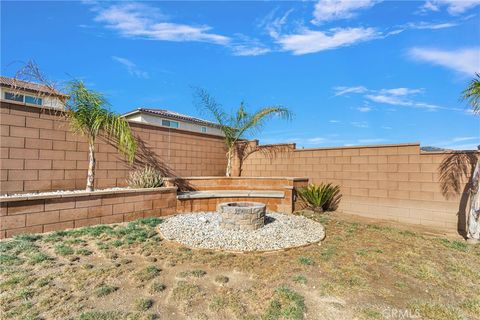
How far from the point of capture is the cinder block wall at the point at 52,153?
561 centimetres

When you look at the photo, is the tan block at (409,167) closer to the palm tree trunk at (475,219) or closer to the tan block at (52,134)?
the palm tree trunk at (475,219)

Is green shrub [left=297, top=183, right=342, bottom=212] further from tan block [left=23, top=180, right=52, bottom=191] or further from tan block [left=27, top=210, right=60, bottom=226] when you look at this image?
tan block [left=23, top=180, right=52, bottom=191]

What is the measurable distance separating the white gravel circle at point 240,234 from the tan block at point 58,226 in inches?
72.0

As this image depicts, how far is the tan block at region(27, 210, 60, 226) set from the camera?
15.9ft

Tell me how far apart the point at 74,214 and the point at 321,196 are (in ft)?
21.4

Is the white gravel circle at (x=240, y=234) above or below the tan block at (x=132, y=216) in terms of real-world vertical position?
below

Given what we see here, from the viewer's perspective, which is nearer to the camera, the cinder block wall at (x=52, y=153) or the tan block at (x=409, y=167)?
the cinder block wall at (x=52, y=153)

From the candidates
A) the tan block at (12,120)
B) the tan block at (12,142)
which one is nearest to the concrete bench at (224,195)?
the tan block at (12,142)

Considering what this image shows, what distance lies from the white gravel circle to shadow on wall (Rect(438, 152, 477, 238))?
3.28m

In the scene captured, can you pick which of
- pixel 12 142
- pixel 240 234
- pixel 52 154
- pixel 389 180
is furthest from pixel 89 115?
pixel 389 180

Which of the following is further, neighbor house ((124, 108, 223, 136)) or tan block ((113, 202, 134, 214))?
neighbor house ((124, 108, 223, 136))

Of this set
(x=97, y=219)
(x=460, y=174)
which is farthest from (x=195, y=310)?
(x=460, y=174)

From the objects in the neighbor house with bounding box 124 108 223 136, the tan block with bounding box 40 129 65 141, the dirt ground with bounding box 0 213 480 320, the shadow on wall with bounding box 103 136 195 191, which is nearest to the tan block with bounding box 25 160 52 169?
the tan block with bounding box 40 129 65 141

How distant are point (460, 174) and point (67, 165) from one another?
9.86 m
